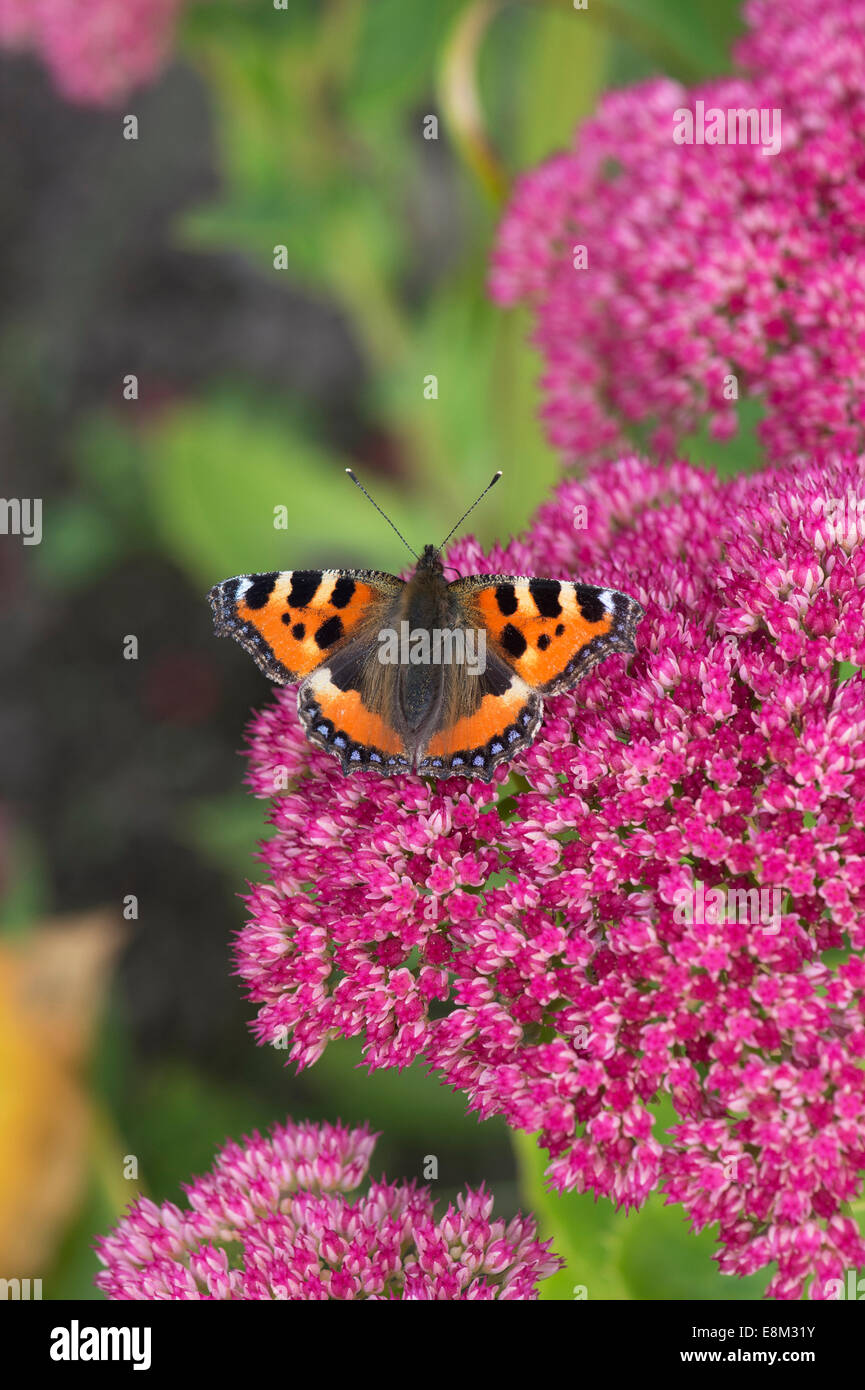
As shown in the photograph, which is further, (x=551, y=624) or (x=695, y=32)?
(x=695, y=32)

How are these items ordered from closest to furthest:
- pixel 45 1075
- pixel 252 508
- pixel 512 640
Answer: pixel 512 640 → pixel 45 1075 → pixel 252 508

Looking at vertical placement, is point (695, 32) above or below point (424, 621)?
above

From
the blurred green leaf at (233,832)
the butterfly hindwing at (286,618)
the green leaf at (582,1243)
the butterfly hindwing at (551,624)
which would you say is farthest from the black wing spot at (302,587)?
the blurred green leaf at (233,832)
